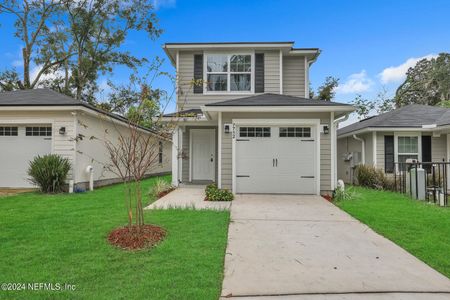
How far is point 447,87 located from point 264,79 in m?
30.7

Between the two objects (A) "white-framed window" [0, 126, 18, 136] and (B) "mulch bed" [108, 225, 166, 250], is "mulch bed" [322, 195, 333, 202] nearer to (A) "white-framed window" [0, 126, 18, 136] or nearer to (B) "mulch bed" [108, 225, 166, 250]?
(B) "mulch bed" [108, 225, 166, 250]

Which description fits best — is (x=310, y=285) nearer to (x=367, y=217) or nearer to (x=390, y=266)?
(x=390, y=266)

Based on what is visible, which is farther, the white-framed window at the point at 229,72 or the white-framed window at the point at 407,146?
the white-framed window at the point at 229,72

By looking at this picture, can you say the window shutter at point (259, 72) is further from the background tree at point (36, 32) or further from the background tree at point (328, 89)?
the background tree at point (36, 32)

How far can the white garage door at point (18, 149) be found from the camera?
1073 cm

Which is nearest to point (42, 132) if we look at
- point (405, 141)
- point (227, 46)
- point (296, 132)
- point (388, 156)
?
point (227, 46)

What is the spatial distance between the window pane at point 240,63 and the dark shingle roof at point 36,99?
634cm

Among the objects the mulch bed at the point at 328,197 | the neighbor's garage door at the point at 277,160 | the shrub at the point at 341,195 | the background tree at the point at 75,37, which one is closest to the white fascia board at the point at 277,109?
the neighbor's garage door at the point at 277,160

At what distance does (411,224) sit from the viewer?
19.1ft

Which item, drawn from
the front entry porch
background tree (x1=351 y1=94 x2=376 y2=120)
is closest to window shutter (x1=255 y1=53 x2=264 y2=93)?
the front entry porch

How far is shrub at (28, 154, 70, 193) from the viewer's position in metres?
9.56

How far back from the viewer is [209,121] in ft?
37.9

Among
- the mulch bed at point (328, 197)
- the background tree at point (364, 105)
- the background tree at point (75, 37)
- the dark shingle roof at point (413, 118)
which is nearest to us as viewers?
the mulch bed at point (328, 197)

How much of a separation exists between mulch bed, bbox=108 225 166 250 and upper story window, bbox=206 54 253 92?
29.2 feet
